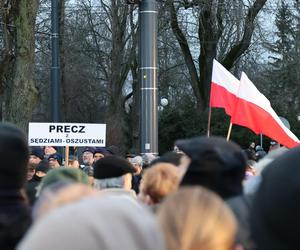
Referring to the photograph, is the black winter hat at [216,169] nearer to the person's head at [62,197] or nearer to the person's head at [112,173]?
the person's head at [62,197]

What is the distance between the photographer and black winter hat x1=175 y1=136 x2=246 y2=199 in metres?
3.40

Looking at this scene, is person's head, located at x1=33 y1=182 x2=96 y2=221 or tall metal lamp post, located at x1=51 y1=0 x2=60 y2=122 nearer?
person's head, located at x1=33 y1=182 x2=96 y2=221

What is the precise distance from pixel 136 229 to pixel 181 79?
4323cm

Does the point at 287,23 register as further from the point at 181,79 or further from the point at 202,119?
the point at 202,119

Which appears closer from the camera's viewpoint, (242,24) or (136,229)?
(136,229)

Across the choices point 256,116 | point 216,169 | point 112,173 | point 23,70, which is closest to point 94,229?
point 216,169

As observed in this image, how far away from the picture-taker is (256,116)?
1034cm

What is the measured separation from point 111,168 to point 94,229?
341 centimetres

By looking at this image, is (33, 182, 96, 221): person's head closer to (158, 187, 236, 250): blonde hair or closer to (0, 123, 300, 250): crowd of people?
(0, 123, 300, 250): crowd of people

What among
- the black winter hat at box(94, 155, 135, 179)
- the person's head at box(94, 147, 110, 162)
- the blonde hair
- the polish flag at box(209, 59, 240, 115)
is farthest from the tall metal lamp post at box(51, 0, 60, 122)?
the blonde hair

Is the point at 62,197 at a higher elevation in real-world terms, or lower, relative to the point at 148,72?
lower

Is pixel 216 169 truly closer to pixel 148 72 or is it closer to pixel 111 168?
pixel 111 168

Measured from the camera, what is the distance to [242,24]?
25438mm

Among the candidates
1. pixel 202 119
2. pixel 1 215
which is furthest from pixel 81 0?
pixel 1 215
